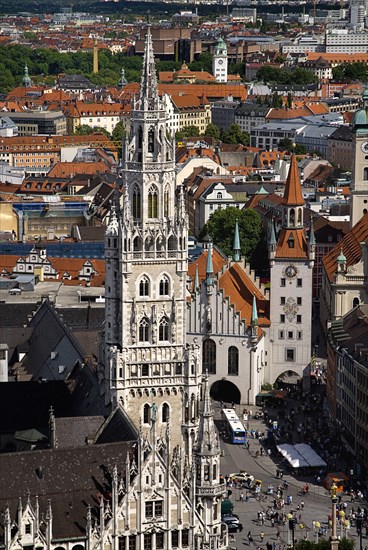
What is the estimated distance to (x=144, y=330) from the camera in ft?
271

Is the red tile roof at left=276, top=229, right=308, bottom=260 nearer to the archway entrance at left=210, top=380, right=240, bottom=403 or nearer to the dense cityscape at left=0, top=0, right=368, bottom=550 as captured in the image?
the dense cityscape at left=0, top=0, right=368, bottom=550

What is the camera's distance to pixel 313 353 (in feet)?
396

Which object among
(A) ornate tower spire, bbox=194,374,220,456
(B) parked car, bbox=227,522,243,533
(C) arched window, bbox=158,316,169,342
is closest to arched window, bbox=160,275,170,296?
(C) arched window, bbox=158,316,169,342

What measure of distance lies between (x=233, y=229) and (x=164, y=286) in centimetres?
6850

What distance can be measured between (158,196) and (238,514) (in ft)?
53.5

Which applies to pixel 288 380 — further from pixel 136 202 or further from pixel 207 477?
pixel 207 477

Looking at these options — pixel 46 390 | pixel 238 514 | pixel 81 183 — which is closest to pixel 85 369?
pixel 46 390

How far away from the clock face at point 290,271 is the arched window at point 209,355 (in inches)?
294

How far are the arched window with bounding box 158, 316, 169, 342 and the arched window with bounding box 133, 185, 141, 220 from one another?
4.73 metres

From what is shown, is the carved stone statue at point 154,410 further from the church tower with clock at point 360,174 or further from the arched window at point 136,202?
the church tower with clock at point 360,174

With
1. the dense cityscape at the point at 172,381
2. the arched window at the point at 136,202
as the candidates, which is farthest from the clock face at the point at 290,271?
the arched window at the point at 136,202

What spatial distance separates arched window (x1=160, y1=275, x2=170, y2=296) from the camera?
82312 mm

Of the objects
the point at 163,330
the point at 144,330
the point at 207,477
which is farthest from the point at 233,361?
the point at 207,477

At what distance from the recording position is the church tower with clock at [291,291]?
114 meters
